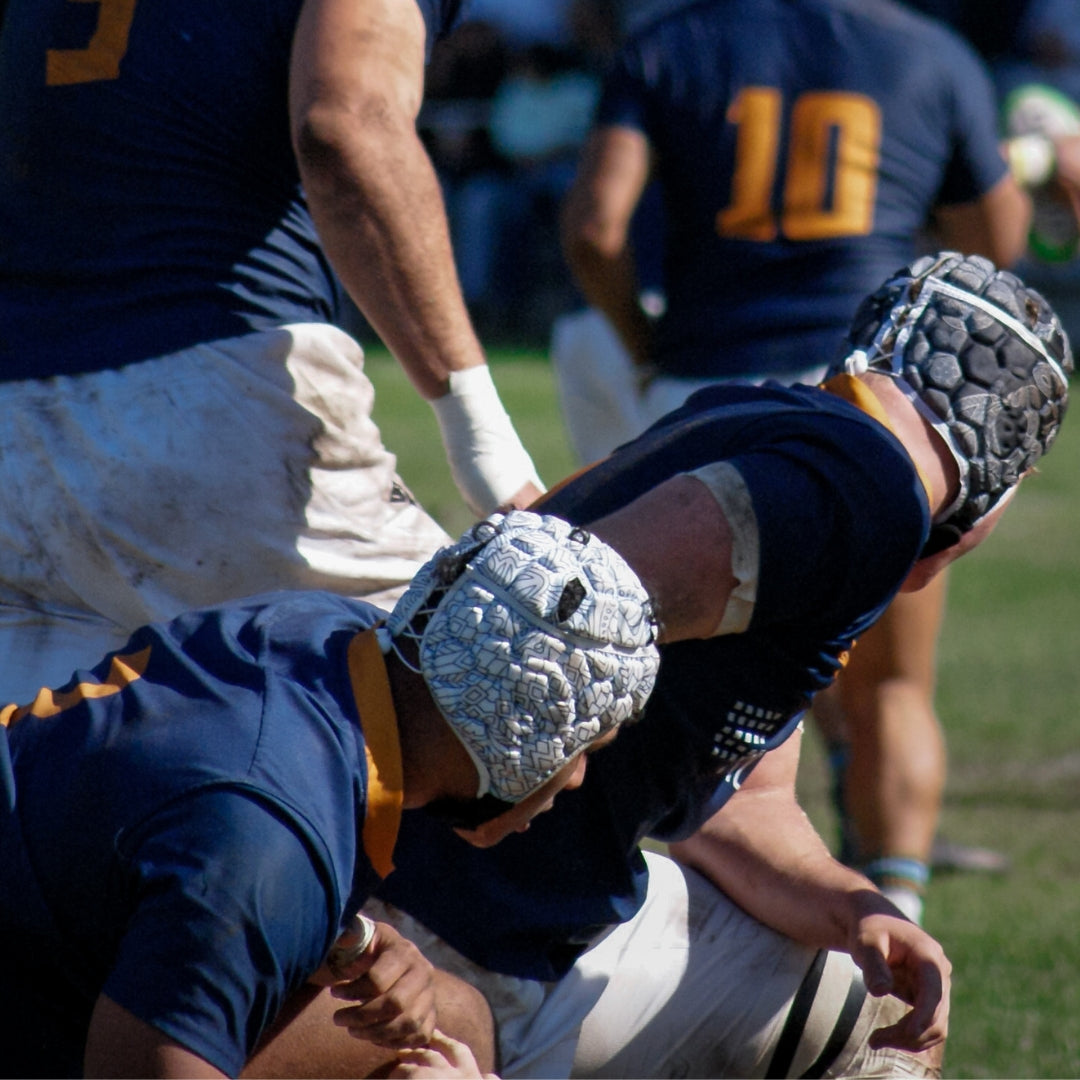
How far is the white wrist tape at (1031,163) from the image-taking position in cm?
490

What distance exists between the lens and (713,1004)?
8.52ft

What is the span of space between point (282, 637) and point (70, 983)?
44 cm

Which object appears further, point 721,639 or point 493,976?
point 493,976

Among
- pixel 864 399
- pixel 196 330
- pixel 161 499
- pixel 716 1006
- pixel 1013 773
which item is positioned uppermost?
pixel 864 399

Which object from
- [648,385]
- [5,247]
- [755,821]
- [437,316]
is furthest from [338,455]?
[648,385]

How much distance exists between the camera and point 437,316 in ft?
8.76

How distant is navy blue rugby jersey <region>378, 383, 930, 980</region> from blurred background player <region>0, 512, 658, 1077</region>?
24 centimetres

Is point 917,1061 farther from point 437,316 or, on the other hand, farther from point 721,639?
point 437,316

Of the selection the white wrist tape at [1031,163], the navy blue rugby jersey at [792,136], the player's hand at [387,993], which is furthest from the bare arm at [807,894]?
the white wrist tape at [1031,163]

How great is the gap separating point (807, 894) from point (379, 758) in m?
0.91

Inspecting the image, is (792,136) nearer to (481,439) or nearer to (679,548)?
(481,439)

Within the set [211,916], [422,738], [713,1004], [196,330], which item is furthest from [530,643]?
[196,330]

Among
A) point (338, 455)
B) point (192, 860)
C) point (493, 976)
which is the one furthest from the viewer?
point (338, 455)

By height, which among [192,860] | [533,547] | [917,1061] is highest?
[533,547]
